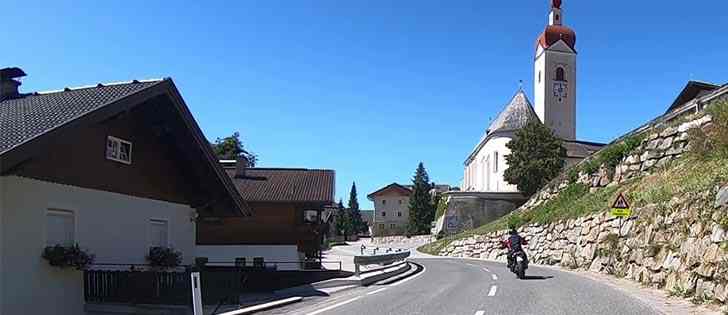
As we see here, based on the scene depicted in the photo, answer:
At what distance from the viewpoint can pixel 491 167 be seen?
107000mm

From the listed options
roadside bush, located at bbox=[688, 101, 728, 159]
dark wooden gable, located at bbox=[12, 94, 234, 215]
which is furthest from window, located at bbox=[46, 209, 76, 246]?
roadside bush, located at bbox=[688, 101, 728, 159]

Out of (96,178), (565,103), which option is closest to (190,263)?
(96,178)

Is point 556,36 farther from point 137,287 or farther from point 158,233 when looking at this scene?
point 137,287

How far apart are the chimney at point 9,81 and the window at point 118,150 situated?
404 cm

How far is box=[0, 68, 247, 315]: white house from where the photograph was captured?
41.4 feet

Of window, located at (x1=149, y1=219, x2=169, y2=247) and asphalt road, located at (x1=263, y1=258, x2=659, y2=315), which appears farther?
window, located at (x1=149, y1=219, x2=169, y2=247)

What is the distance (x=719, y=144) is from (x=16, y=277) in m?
22.0

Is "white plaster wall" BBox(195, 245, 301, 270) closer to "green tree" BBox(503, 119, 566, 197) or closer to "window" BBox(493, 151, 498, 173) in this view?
"green tree" BBox(503, 119, 566, 197)

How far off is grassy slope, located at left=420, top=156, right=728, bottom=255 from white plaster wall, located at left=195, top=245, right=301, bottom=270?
15.6 meters

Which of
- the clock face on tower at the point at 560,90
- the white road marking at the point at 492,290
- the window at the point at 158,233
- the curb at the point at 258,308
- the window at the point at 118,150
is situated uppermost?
the clock face on tower at the point at 560,90

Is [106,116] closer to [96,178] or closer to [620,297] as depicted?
[96,178]

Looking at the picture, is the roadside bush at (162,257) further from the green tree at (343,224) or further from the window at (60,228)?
the green tree at (343,224)

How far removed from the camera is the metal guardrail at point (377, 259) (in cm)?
2403

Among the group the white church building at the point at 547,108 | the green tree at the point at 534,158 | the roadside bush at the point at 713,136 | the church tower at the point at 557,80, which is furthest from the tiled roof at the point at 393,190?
the roadside bush at the point at 713,136
